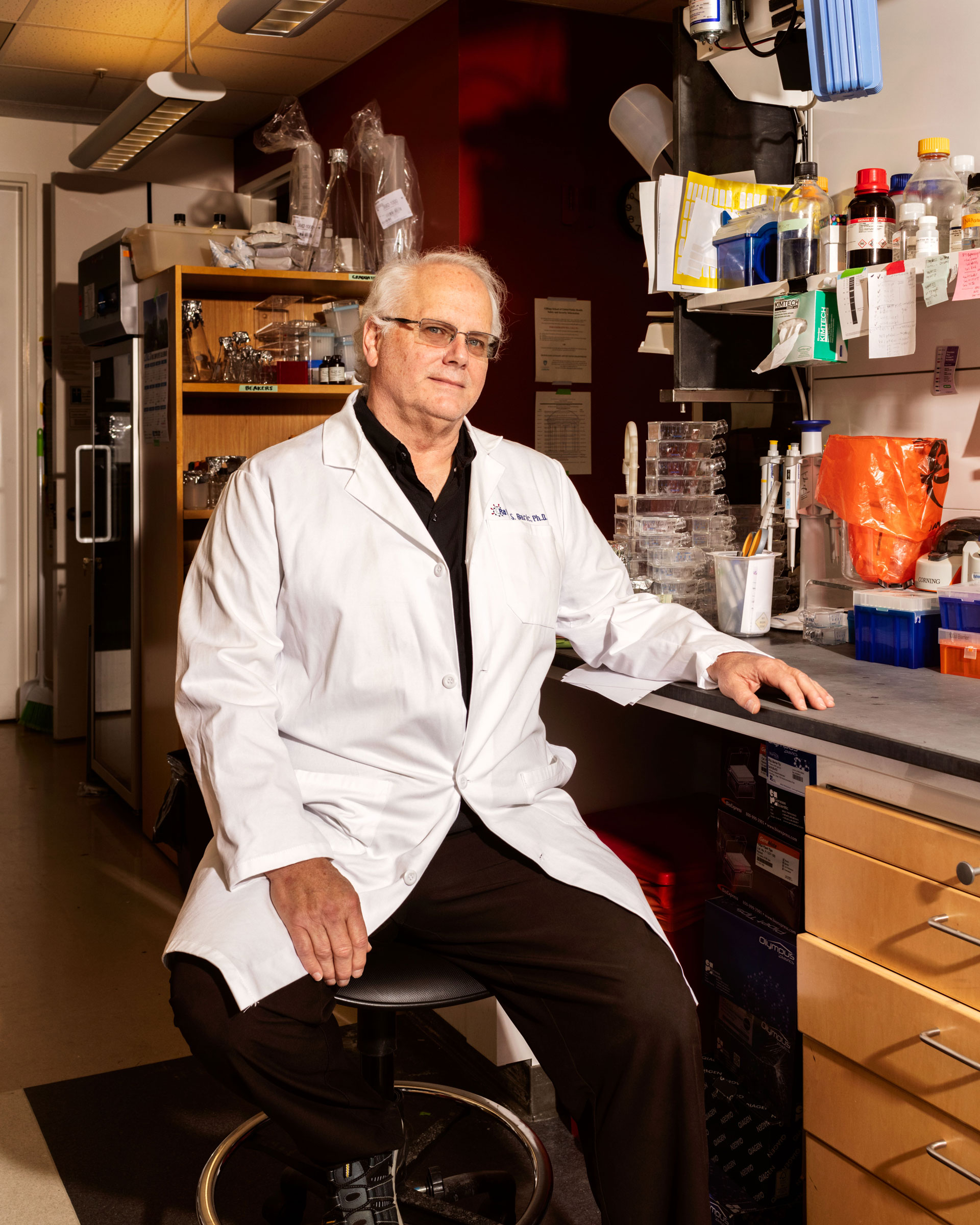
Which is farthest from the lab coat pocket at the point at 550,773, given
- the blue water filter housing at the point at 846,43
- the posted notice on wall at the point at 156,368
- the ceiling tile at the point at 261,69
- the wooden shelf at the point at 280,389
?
the ceiling tile at the point at 261,69

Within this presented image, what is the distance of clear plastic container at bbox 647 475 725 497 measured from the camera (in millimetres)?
2379

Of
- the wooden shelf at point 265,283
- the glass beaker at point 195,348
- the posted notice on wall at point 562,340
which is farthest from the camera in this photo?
the posted notice on wall at point 562,340

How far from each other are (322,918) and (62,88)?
4.45 m

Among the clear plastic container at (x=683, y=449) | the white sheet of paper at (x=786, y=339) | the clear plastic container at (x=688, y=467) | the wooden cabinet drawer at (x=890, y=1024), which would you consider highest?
the white sheet of paper at (x=786, y=339)

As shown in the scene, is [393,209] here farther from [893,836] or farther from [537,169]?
[893,836]

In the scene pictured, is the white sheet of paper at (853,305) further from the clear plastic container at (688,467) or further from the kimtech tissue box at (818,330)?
the clear plastic container at (688,467)

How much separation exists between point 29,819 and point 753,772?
2.93 m

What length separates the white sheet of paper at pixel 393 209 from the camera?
11.9 ft

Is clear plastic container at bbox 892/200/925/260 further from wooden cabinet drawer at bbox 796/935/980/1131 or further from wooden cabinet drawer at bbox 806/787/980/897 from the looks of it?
wooden cabinet drawer at bbox 796/935/980/1131

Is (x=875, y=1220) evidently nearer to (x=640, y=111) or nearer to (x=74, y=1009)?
(x=74, y=1009)

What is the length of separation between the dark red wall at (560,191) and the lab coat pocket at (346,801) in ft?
7.82

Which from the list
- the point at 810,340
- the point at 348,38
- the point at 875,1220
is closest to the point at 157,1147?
the point at 875,1220

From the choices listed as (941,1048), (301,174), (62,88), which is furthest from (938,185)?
(62,88)

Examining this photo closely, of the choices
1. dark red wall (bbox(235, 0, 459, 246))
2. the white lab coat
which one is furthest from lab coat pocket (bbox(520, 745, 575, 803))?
dark red wall (bbox(235, 0, 459, 246))
